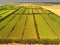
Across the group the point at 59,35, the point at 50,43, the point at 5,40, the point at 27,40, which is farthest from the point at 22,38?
the point at 59,35

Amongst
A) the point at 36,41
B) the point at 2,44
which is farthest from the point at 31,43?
the point at 2,44

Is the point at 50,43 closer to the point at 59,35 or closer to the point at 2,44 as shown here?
the point at 59,35

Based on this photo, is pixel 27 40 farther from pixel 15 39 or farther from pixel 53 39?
pixel 53 39

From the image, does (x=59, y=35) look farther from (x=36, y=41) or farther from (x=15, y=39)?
(x=15, y=39)

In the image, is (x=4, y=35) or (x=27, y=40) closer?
(x=27, y=40)

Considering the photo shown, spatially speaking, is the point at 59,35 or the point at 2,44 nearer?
the point at 2,44

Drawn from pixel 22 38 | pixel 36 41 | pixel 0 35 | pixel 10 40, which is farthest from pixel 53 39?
pixel 0 35

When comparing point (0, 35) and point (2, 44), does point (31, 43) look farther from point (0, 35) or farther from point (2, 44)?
point (0, 35)

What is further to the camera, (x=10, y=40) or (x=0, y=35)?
(x=0, y=35)
